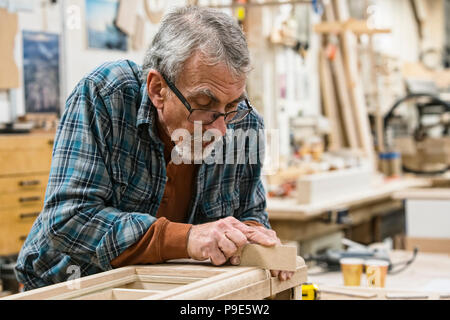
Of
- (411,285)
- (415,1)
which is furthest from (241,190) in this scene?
(415,1)

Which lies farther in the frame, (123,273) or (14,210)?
(14,210)

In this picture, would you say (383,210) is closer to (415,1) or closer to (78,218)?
(78,218)

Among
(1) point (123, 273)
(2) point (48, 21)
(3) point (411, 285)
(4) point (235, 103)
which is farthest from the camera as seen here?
(2) point (48, 21)

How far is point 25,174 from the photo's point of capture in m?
4.07

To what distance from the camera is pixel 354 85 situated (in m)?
6.67

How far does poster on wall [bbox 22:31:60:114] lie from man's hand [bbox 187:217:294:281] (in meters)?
3.49

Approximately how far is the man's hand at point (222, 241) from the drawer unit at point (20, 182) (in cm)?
275

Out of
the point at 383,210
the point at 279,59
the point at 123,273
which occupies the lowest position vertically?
the point at 383,210

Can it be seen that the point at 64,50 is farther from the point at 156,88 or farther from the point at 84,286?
the point at 84,286

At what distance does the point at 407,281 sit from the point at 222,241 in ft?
3.99

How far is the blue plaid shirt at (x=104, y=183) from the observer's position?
155 cm

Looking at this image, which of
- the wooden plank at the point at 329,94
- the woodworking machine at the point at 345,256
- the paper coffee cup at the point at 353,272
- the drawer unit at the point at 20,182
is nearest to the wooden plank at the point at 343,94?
the wooden plank at the point at 329,94

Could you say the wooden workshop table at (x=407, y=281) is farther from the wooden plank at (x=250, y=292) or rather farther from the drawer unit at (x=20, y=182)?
the drawer unit at (x=20, y=182)
